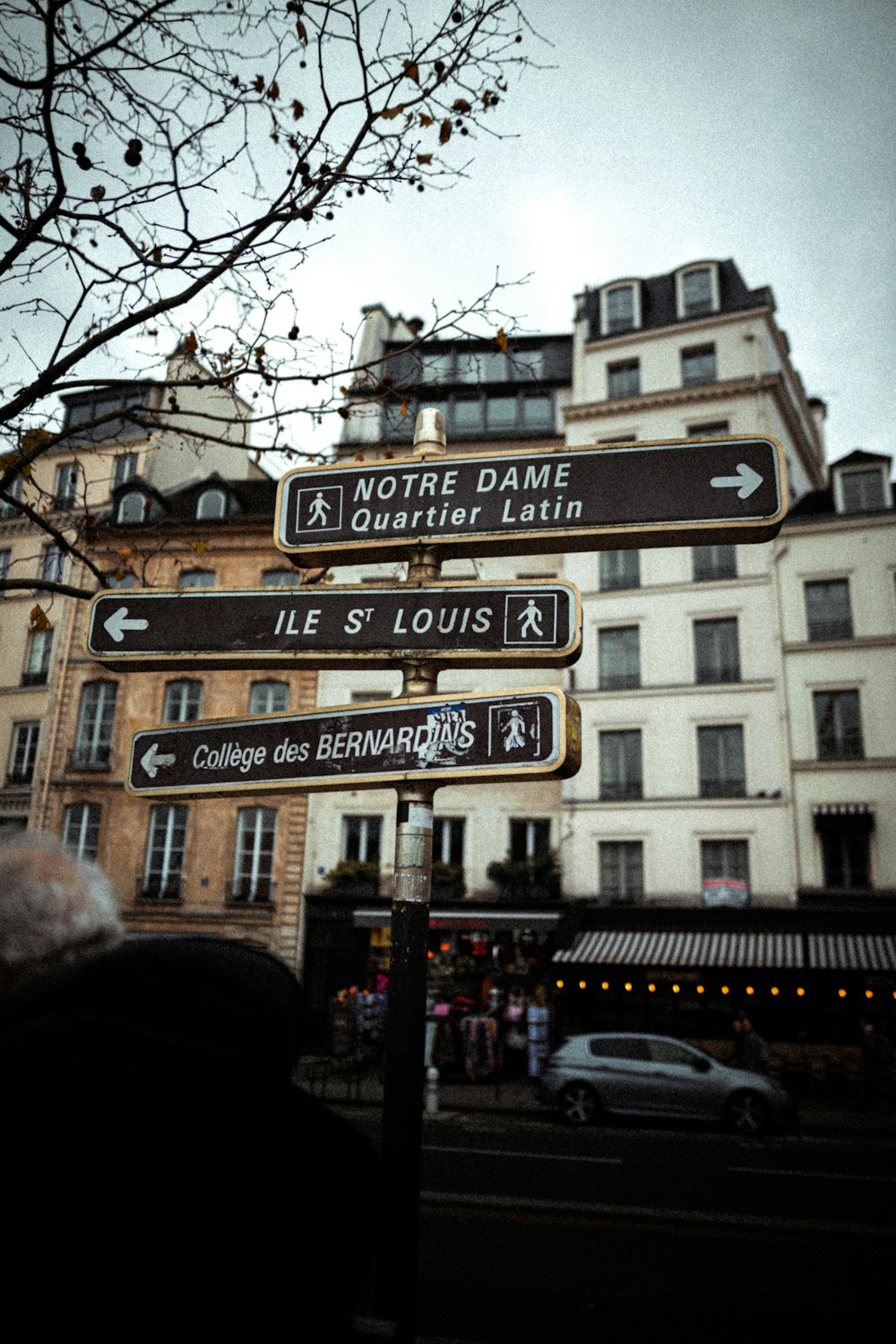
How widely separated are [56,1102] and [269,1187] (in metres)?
0.36

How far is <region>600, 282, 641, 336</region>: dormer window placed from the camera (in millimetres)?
27969

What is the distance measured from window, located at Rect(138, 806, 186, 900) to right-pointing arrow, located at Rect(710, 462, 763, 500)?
24.0m

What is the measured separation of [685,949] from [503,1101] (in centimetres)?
564

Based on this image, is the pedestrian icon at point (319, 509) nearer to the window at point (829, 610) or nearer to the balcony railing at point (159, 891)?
the window at point (829, 610)

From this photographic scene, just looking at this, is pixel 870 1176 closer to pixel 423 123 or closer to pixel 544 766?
pixel 544 766

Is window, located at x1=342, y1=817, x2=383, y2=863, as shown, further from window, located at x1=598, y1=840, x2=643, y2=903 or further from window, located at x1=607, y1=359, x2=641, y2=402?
window, located at x1=607, y1=359, x2=641, y2=402

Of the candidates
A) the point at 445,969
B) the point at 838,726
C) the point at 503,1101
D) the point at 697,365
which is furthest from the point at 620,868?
the point at 697,365

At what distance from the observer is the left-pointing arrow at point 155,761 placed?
3.90 m

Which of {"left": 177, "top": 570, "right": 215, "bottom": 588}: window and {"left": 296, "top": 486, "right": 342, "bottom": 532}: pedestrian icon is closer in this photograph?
{"left": 296, "top": 486, "right": 342, "bottom": 532}: pedestrian icon

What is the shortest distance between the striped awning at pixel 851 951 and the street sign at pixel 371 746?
18572 millimetres

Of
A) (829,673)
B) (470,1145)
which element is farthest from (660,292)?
(470,1145)

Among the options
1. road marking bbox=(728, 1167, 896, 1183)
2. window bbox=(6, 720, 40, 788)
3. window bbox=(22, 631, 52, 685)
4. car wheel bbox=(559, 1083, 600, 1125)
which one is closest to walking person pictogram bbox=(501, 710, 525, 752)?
road marking bbox=(728, 1167, 896, 1183)

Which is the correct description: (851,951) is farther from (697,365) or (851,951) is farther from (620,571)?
(697,365)

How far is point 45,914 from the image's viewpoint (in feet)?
4.68
